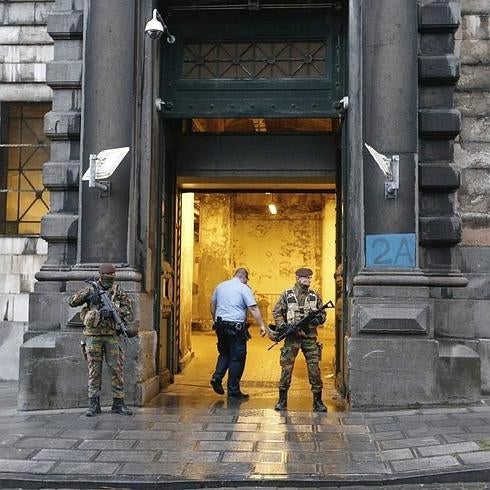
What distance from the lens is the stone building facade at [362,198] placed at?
919 cm

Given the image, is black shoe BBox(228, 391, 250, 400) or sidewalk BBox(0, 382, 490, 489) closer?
sidewalk BBox(0, 382, 490, 489)

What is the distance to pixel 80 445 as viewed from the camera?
7309mm

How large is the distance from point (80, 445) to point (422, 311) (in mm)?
4651

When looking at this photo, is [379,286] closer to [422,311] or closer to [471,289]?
[422,311]

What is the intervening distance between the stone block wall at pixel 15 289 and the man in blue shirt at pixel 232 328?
3.24 m

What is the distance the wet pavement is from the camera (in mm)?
6270

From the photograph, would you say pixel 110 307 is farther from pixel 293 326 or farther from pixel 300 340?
pixel 300 340

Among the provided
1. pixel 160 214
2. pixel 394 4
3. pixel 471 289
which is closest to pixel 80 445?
pixel 160 214

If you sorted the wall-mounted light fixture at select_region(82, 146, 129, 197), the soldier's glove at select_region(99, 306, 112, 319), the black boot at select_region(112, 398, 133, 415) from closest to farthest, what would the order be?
the soldier's glove at select_region(99, 306, 112, 319), the black boot at select_region(112, 398, 133, 415), the wall-mounted light fixture at select_region(82, 146, 129, 197)

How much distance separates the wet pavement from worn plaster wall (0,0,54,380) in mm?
2005

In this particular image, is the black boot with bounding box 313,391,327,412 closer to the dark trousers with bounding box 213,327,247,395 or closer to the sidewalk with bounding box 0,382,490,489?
the sidewalk with bounding box 0,382,490,489

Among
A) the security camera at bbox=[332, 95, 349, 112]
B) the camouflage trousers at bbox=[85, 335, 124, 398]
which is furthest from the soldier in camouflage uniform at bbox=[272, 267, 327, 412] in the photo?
the security camera at bbox=[332, 95, 349, 112]

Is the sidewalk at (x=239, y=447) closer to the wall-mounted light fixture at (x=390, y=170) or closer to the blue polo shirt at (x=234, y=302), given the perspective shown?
the blue polo shirt at (x=234, y=302)

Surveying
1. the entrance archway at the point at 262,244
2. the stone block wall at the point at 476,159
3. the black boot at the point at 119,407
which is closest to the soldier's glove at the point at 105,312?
the black boot at the point at 119,407
